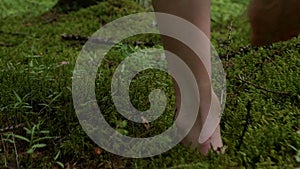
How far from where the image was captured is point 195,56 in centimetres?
183

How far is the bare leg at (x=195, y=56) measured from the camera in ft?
5.75

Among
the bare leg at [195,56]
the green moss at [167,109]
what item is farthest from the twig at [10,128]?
the bare leg at [195,56]

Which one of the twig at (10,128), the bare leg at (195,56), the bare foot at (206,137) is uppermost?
the bare leg at (195,56)

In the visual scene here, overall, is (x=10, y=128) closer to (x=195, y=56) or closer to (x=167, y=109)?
(x=167, y=109)

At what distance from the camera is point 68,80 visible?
2.73 meters

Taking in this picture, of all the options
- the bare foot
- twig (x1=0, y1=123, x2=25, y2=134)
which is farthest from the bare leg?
twig (x1=0, y1=123, x2=25, y2=134)

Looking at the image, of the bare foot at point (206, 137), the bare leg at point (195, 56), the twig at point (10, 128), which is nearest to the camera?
the bare leg at point (195, 56)

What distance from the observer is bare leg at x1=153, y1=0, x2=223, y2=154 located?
5.75 ft

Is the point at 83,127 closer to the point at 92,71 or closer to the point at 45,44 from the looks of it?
the point at 92,71

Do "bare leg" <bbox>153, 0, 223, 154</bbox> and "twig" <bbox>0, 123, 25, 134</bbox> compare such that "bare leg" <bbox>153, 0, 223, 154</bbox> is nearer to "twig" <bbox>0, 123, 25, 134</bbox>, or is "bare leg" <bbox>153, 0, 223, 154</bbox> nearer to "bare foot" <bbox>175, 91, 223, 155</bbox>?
"bare foot" <bbox>175, 91, 223, 155</bbox>

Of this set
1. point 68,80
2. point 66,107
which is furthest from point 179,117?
point 68,80

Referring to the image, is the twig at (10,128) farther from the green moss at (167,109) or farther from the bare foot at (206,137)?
the bare foot at (206,137)

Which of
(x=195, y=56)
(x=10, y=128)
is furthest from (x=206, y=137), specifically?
(x=10, y=128)

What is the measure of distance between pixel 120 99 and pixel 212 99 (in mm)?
588
